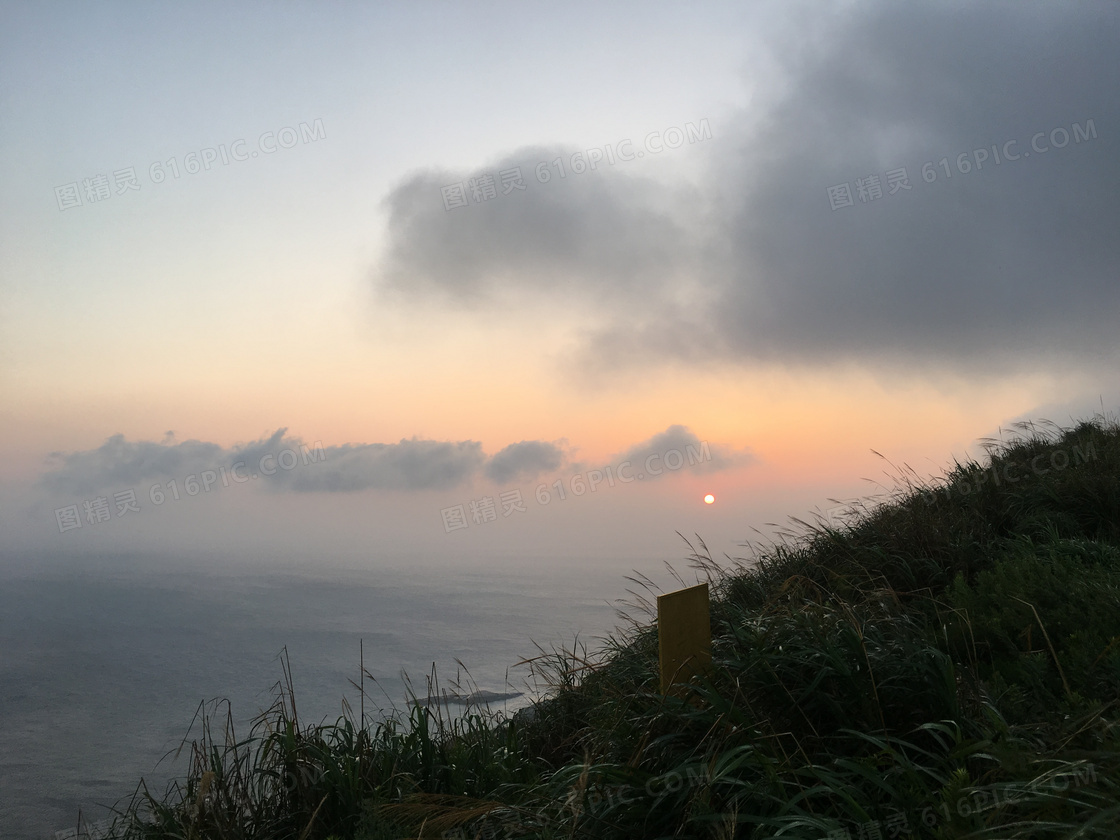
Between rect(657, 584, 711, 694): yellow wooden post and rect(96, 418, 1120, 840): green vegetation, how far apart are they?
0.11m

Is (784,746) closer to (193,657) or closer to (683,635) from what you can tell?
(683,635)

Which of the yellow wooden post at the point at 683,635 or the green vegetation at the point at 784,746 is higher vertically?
the yellow wooden post at the point at 683,635

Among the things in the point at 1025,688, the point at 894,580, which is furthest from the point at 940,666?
the point at 894,580

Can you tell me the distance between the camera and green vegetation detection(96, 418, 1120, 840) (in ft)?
7.11

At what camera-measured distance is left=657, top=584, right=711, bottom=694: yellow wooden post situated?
10.0ft

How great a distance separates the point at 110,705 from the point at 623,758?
28.0 meters

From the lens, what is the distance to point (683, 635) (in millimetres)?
3143

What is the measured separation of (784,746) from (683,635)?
2.09 feet

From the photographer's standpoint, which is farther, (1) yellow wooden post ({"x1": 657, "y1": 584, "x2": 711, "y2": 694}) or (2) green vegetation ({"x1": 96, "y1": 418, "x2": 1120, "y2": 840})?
(1) yellow wooden post ({"x1": 657, "y1": 584, "x2": 711, "y2": 694})

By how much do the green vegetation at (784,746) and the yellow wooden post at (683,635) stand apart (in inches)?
4.4

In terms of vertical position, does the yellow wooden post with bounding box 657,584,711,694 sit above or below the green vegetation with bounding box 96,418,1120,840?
above

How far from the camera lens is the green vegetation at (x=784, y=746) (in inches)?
85.3

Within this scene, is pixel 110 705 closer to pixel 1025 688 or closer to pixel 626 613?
pixel 626 613

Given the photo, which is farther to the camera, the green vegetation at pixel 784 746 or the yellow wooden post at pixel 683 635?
the yellow wooden post at pixel 683 635
